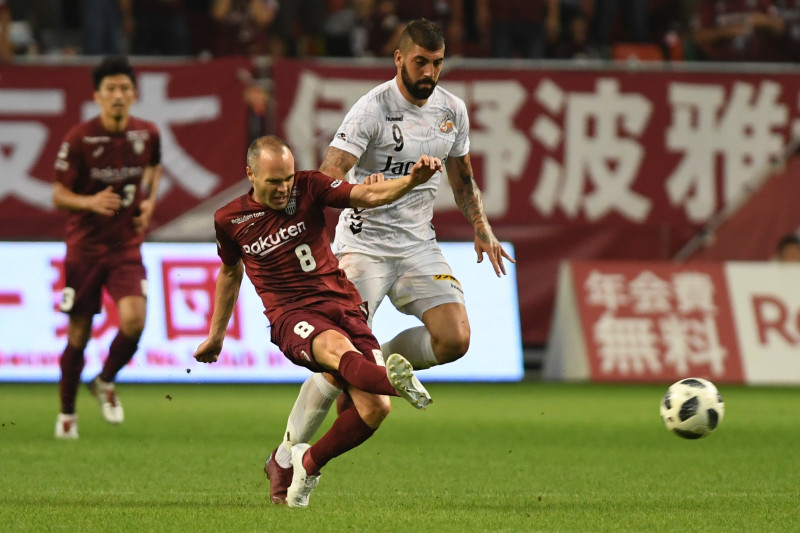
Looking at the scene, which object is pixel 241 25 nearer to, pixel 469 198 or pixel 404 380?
pixel 469 198

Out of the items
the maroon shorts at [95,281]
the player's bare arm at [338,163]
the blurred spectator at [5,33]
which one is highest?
the player's bare arm at [338,163]

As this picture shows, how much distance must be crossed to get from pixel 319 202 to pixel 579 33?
11.0 meters

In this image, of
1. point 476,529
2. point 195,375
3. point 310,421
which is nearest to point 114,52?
point 195,375

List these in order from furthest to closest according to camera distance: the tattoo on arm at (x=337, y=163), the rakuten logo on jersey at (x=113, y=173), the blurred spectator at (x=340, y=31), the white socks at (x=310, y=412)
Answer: the blurred spectator at (x=340, y=31) < the rakuten logo on jersey at (x=113, y=173) < the tattoo on arm at (x=337, y=163) < the white socks at (x=310, y=412)

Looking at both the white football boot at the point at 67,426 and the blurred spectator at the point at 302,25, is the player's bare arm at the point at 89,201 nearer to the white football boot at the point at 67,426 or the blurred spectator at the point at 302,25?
the white football boot at the point at 67,426

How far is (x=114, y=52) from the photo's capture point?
1527 centimetres

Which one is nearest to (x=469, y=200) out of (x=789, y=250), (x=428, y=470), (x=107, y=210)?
(x=428, y=470)

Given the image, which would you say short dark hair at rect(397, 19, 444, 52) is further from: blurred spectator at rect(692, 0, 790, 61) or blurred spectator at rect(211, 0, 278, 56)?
blurred spectator at rect(692, 0, 790, 61)

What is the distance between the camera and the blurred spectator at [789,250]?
49.4 feet

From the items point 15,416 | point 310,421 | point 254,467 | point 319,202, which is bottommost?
point 15,416

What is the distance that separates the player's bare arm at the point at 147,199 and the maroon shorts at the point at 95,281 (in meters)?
0.25

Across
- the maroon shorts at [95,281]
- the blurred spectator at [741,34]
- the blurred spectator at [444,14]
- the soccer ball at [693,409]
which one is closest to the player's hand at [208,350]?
the soccer ball at [693,409]

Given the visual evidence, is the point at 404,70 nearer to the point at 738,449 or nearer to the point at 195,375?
the point at 738,449

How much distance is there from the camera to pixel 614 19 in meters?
17.5
